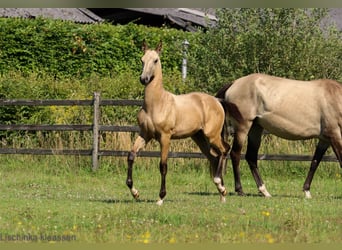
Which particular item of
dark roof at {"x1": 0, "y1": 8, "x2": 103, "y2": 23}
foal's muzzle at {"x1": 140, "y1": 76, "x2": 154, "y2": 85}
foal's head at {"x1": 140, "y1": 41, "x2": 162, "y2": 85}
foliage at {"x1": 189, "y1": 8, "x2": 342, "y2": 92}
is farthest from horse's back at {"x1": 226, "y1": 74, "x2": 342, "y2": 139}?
dark roof at {"x1": 0, "y1": 8, "x2": 103, "y2": 23}

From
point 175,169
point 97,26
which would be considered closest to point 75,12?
point 97,26

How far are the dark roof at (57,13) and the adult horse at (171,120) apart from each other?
14702mm

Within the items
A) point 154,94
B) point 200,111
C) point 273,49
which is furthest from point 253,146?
point 273,49

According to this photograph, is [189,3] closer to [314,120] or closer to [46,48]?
[314,120]

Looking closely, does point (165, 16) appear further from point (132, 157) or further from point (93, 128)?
point (132, 157)

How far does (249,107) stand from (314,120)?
106 centimetres

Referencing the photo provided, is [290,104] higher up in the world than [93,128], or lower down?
higher up

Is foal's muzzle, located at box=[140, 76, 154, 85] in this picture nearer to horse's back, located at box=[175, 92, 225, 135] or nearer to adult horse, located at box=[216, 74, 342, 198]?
horse's back, located at box=[175, 92, 225, 135]

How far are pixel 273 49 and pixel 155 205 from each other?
27.2 feet

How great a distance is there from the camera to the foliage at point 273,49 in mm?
18031

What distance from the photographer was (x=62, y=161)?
16141 millimetres

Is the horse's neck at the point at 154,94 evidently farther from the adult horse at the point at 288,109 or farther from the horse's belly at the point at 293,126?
the horse's belly at the point at 293,126

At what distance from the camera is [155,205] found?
1064 cm

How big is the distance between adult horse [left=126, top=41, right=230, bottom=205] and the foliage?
20.1ft
